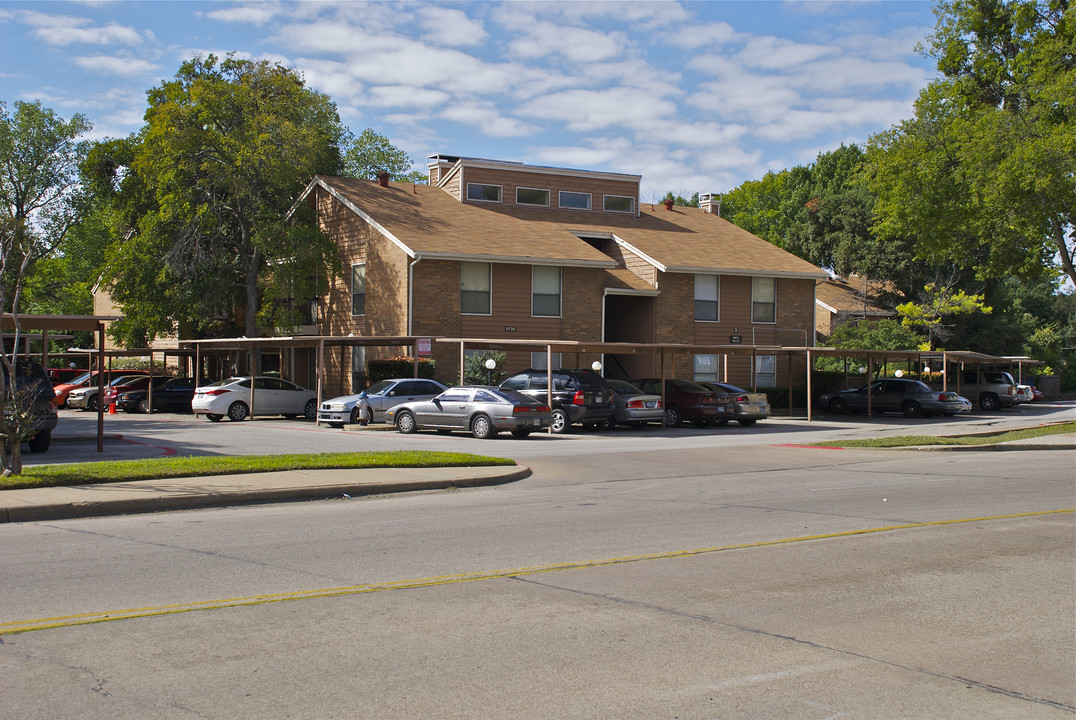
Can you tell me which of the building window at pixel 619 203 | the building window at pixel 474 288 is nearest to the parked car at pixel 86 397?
the building window at pixel 474 288

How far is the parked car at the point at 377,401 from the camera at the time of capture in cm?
2727

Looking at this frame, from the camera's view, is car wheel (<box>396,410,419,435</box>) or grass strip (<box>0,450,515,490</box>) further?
car wheel (<box>396,410,419,435</box>)

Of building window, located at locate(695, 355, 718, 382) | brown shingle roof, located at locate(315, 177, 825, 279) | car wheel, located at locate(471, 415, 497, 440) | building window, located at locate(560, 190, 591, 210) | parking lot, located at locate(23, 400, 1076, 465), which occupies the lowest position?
parking lot, located at locate(23, 400, 1076, 465)

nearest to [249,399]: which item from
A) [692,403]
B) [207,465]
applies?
[692,403]

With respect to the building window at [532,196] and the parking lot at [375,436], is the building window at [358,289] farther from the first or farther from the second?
the building window at [532,196]

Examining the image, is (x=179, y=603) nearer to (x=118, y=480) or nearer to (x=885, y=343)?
(x=118, y=480)

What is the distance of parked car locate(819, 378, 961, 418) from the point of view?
118 ft

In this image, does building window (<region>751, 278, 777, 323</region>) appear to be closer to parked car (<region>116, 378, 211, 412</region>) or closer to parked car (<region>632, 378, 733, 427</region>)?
parked car (<region>632, 378, 733, 427</region>)

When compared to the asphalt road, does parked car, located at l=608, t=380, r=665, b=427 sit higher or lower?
higher

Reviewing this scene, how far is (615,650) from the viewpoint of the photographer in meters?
6.02

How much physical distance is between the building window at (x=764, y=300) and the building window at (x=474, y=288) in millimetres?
11745

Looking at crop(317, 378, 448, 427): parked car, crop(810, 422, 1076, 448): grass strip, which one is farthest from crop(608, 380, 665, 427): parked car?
crop(810, 422, 1076, 448): grass strip

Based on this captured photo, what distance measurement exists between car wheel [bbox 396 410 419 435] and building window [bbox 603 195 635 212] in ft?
59.8

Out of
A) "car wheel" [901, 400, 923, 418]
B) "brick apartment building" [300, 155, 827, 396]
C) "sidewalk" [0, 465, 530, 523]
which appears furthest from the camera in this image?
"car wheel" [901, 400, 923, 418]
